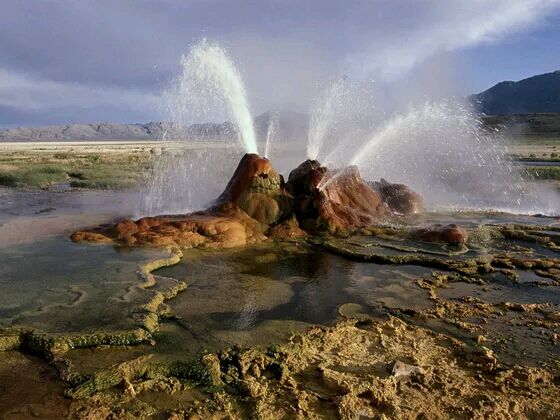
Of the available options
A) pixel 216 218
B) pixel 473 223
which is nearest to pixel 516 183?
pixel 473 223

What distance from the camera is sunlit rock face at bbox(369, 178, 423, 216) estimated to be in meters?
16.5

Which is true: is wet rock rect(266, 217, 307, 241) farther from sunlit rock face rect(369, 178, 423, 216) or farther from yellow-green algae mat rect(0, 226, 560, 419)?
yellow-green algae mat rect(0, 226, 560, 419)

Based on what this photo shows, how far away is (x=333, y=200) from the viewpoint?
1456 centimetres

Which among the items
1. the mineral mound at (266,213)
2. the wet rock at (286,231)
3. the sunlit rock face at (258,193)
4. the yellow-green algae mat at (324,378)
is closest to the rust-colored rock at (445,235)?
the mineral mound at (266,213)

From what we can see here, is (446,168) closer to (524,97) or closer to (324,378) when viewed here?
(324,378)

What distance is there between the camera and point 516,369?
5.66 metres

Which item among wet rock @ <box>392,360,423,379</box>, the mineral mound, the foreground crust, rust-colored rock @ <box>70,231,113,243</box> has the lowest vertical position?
the foreground crust

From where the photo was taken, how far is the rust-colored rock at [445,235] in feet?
40.1

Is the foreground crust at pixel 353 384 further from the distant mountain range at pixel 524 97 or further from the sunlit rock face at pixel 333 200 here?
the distant mountain range at pixel 524 97

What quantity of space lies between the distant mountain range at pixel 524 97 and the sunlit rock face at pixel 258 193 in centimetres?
14024

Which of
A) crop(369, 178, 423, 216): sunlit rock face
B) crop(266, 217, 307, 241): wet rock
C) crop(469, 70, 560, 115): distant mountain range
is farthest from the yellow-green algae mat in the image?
crop(469, 70, 560, 115): distant mountain range

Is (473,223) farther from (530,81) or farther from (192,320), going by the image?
(530,81)

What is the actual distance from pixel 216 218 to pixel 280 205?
2.05 meters

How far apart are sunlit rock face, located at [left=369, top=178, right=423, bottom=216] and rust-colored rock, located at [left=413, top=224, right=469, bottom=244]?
11.9 feet
